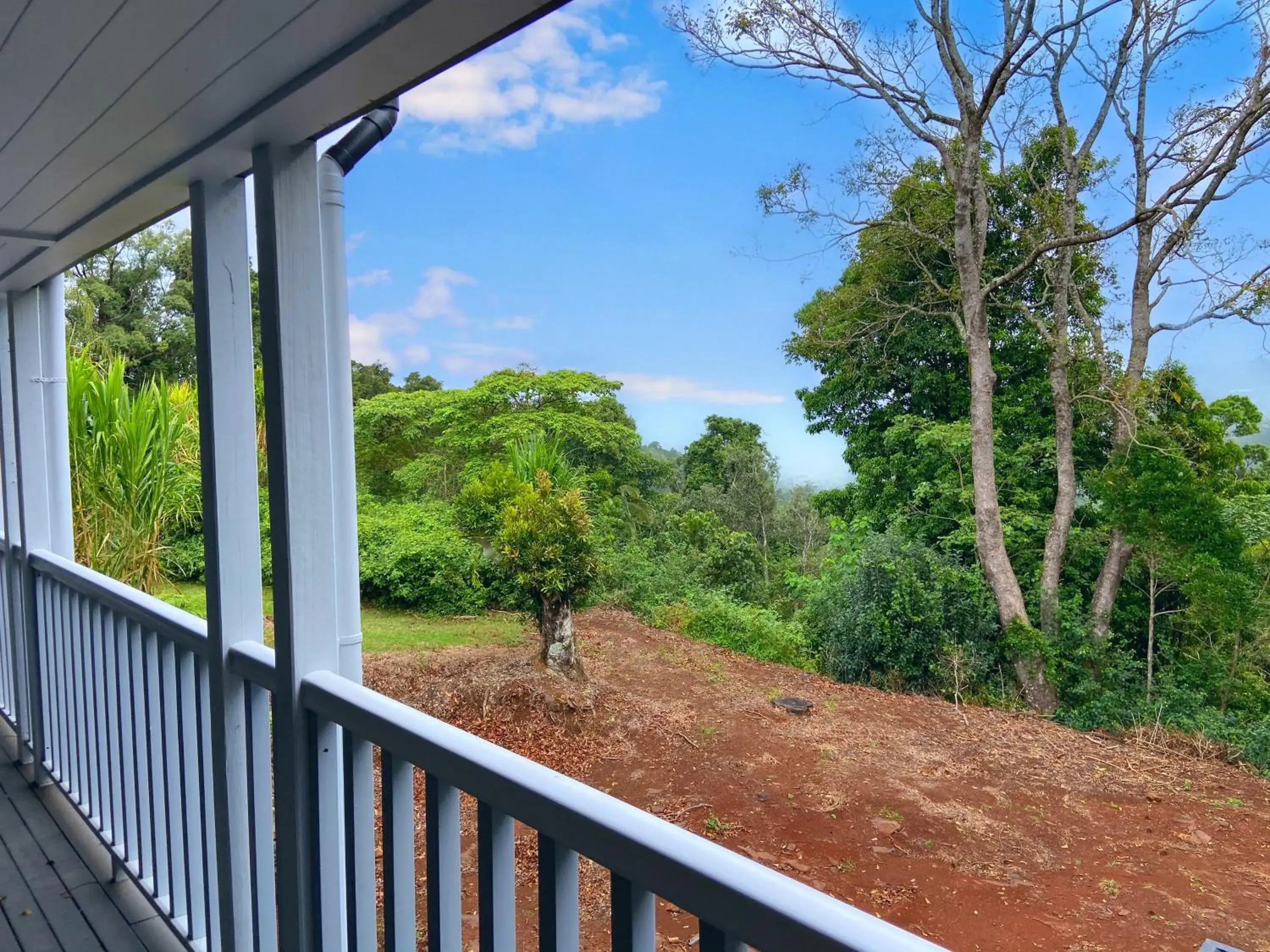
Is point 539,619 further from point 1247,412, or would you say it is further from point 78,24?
point 1247,412

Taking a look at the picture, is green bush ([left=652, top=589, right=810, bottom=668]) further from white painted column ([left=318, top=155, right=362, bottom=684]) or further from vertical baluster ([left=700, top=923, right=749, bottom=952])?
vertical baluster ([left=700, top=923, right=749, bottom=952])

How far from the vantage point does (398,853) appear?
1.00 meters

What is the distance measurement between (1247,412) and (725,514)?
6036 millimetres

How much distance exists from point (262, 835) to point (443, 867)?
597mm

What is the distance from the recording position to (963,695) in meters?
6.78

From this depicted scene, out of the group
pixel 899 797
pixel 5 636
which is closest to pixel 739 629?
pixel 899 797

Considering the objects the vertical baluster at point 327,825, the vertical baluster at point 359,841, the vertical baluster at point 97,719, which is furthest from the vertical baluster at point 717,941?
the vertical baluster at point 97,719

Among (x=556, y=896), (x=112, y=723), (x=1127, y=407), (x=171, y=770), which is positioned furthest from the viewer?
(x=1127, y=407)

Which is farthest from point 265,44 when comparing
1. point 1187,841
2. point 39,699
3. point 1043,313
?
point 1043,313

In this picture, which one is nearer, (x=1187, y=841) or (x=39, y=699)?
(x=39, y=699)

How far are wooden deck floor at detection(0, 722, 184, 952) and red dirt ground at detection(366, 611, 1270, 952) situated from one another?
133 cm

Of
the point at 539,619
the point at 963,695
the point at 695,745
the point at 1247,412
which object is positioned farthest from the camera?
the point at 1247,412

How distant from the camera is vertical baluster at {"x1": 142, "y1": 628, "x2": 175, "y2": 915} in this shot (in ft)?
5.46

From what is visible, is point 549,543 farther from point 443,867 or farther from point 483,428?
point 483,428
